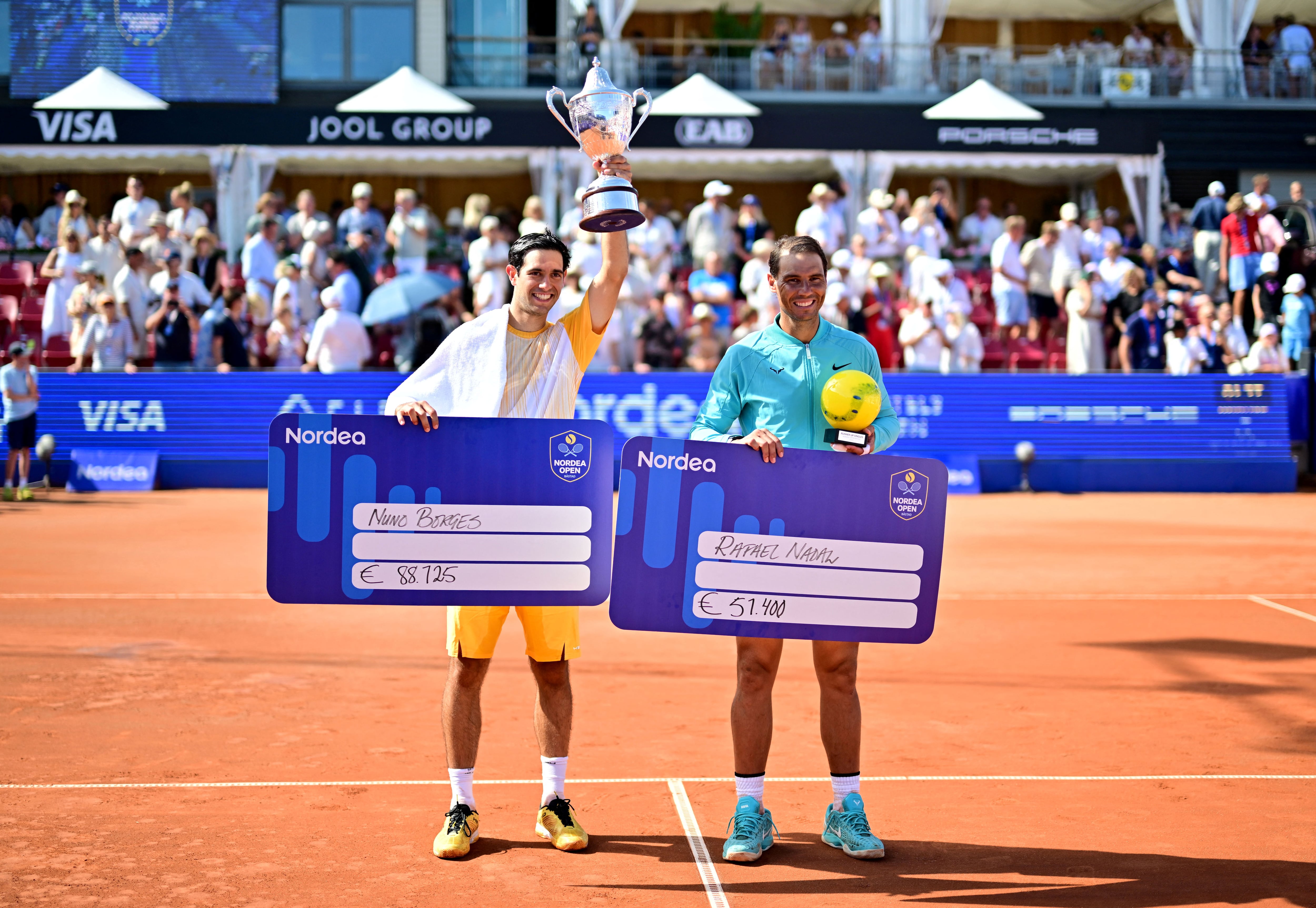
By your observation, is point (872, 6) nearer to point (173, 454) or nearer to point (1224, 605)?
point (173, 454)

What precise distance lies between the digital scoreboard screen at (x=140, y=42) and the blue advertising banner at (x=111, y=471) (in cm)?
1340

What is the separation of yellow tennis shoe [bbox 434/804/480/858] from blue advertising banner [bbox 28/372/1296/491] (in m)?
12.6

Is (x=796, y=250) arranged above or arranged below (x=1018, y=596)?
above

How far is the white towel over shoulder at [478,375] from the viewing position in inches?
190

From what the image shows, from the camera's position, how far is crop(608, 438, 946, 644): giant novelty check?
15.1 ft

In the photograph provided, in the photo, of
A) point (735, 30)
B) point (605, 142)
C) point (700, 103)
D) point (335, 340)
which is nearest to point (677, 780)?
point (605, 142)

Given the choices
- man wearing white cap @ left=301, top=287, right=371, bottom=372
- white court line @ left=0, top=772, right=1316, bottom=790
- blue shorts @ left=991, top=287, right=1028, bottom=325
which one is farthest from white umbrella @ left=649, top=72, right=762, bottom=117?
white court line @ left=0, top=772, right=1316, bottom=790

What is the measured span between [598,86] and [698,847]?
9.21ft

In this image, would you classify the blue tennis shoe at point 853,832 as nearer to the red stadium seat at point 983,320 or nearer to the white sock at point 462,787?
the white sock at point 462,787

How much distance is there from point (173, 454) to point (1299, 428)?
16.1 m

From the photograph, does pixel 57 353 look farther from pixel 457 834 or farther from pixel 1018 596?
pixel 457 834

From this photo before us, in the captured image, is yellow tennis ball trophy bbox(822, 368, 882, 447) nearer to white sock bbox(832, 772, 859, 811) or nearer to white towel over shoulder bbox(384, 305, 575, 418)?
white towel over shoulder bbox(384, 305, 575, 418)

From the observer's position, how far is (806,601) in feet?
15.4

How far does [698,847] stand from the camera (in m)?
4.75
